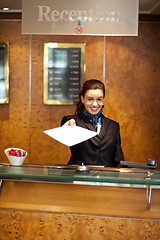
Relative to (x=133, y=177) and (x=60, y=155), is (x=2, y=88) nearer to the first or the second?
(x=60, y=155)

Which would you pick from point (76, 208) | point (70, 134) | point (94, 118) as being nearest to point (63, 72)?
point (94, 118)

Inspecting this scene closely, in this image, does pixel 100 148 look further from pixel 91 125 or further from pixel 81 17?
pixel 81 17

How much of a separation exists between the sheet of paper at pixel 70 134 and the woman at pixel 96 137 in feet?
1.85

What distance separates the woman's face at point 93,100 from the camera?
9.64 ft

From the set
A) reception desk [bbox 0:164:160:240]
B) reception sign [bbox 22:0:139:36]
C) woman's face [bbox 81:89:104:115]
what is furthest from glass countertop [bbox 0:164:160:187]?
reception sign [bbox 22:0:139:36]

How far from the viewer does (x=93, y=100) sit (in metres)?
2.95

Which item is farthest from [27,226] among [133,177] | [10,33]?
[10,33]

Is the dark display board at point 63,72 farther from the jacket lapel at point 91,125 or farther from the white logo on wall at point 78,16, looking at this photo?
the jacket lapel at point 91,125

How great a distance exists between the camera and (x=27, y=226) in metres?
2.23

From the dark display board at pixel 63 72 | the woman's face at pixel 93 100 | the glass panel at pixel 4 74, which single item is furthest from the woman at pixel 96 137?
the glass panel at pixel 4 74

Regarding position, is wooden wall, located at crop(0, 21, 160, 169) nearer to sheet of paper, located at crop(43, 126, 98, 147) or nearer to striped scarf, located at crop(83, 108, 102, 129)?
striped scarf, located at crop(83, 108, 102, 129)

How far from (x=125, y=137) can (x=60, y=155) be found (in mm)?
1073

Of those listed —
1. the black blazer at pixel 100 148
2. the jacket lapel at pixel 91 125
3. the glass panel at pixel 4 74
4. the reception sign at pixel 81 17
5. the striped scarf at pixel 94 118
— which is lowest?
the black blazer at pixel 100 148

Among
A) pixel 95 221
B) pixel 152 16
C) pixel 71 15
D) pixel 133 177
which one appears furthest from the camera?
pixel 152 16
